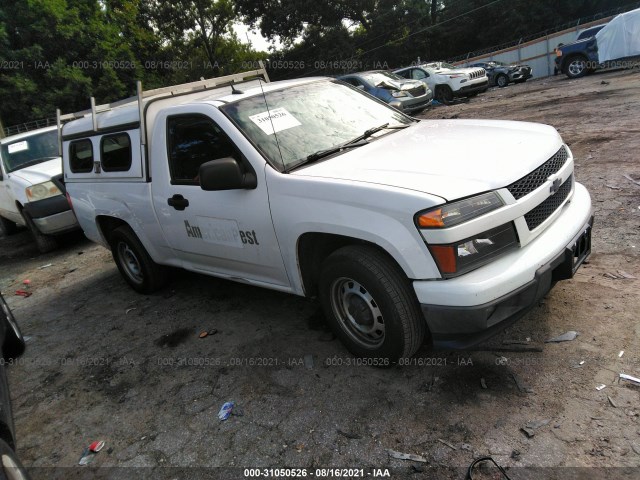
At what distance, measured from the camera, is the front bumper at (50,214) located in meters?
7.26

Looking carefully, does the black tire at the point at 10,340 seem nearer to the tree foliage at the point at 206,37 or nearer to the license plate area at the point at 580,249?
the license plate area at the point at 580,249

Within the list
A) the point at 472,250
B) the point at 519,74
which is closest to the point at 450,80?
the point at 519,74

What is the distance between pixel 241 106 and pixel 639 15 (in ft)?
59.4

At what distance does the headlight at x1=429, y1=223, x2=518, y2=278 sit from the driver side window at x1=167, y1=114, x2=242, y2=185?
5.43ft

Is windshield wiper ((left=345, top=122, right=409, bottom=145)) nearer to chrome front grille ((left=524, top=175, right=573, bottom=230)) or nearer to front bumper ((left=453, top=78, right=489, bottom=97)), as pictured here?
chrome front grille ((left=524, top=175, right=573, bottom=230))

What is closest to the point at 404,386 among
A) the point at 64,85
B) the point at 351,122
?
the point at 351,122

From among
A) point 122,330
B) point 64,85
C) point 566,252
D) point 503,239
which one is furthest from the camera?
point 64,85

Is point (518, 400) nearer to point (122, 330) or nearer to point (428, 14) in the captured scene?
point (122, 330)

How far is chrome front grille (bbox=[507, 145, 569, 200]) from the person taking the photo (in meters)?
2.63

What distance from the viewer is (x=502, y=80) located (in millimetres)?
20906

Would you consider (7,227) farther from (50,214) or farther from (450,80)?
(450,80)

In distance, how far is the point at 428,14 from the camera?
36.5 meters

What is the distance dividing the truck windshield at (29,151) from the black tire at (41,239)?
1.10 meters

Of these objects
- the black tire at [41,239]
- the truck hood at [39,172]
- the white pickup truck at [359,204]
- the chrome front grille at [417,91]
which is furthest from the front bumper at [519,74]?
the black tire at [41,239]
